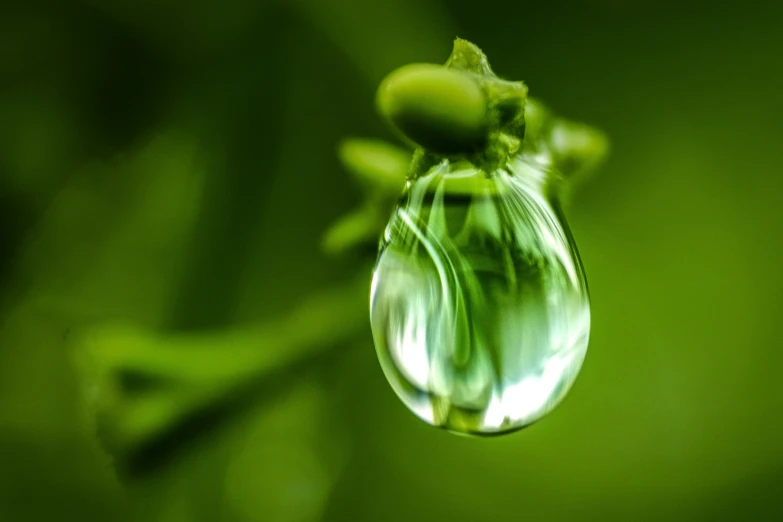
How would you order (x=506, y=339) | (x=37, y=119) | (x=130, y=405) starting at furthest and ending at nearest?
1. (x=37, y=119)
2. (x=130, y=405)
3. (x=506, y=339)

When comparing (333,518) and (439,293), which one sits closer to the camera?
(439,293)

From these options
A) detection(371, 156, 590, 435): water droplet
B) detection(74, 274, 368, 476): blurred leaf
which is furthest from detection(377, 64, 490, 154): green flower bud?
detection(74, 274, 368, 476): blurred leaf

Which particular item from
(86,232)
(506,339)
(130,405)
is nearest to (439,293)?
(506,339)

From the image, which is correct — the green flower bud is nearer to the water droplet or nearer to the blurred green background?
the water droplet

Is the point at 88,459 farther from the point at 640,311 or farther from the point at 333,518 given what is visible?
the point at 640,311

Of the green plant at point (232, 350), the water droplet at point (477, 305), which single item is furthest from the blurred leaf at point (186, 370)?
the water droplet at point (477, 305)

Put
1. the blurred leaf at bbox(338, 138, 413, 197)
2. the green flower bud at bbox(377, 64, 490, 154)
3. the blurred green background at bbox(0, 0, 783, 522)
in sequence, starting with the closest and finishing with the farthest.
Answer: the green flower bud at bbox(377, 64, 490, 154) → the blurred leaf at bbox(338, 138, 413, 197) → the blurred green background at bbox(0, 0, 783, 522)

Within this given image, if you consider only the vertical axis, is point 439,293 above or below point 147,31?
below
